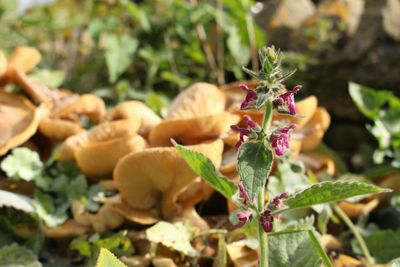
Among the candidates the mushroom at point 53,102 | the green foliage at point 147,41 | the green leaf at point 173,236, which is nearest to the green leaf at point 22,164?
the mushroom at point 53,102

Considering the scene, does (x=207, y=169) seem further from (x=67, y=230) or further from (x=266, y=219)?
(x=67, y=230)

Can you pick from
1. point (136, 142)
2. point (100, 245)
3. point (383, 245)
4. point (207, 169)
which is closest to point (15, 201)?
point (100, 245)

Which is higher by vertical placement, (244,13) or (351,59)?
(244,13)

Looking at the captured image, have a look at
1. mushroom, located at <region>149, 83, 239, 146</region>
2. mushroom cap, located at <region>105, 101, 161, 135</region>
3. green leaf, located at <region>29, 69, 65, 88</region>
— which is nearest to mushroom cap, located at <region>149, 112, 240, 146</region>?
mushroom, located at <region>149, 83, 239, 146</region>

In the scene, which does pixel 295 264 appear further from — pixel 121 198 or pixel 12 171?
pixel 12 171

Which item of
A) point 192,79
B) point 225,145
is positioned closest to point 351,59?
point 192,79

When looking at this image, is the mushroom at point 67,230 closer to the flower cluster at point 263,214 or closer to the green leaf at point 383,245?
the flower cluster at point 263,214

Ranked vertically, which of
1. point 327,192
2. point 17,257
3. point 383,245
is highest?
point 327,192
